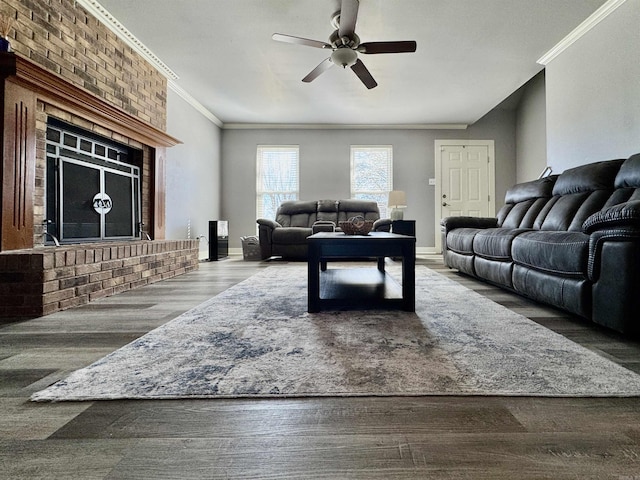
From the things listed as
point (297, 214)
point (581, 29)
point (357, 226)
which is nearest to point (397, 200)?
point (297, 214)

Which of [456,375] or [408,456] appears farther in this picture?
[456,375]

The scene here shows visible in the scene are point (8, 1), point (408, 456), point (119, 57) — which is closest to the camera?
point (408, 456)

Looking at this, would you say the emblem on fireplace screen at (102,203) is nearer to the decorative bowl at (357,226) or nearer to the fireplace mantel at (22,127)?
the fireplace mantel at (22,127)

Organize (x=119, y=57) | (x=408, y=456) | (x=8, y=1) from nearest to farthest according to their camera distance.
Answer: (x=408, y=456), (x=8, y=1), (x=119, y=57)

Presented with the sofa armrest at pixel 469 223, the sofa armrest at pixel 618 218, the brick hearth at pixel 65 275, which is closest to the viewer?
the sofa armrest at pixel 618 218

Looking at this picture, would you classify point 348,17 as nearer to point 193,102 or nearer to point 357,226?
point 357,226

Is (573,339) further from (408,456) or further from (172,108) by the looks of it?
(172,108)

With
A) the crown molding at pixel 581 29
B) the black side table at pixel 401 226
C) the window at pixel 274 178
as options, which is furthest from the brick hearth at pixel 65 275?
the crown molding at pixel 581 29

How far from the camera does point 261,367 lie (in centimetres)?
122

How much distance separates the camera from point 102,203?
323 cm

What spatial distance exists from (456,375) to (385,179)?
235 inches

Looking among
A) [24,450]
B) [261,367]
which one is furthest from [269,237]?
[24,450]

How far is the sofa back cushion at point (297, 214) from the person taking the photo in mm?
5918

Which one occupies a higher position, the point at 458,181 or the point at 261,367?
the point at 458,181
